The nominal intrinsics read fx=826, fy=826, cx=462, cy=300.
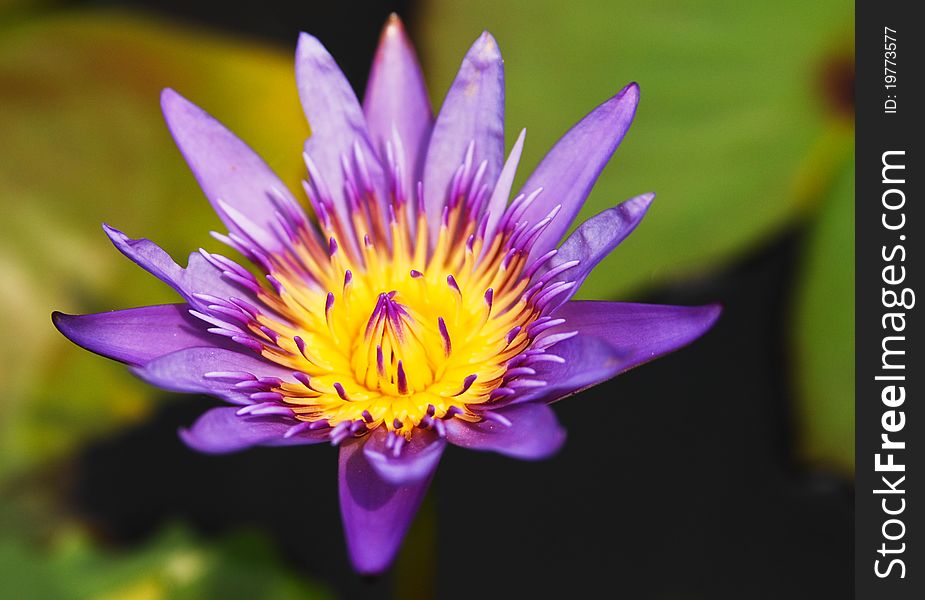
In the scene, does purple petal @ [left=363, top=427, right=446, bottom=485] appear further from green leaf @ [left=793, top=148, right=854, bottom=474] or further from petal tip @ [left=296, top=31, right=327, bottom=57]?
green leaf @ [left=793, top=148, right=854, bottom=474]

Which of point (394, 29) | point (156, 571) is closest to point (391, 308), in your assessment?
point (394, 29)

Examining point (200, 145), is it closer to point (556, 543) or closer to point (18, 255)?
point (18, 255)

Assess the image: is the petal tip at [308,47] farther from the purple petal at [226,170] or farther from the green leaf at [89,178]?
the green leaf at [89,178]

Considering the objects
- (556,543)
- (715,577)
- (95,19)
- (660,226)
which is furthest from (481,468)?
(95,19)

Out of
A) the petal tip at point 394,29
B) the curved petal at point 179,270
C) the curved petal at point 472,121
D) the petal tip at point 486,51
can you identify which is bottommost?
the curved petal at point 179,270

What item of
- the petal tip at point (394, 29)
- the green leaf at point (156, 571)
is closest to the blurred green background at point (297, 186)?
the green leaf at point (156, 571)
